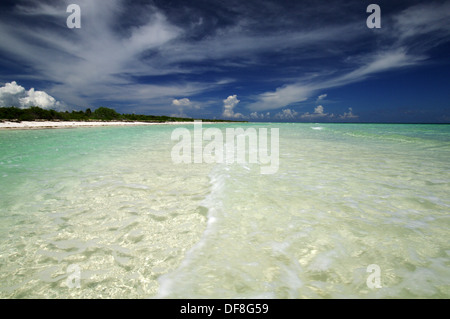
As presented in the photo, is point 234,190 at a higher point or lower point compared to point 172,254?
higher

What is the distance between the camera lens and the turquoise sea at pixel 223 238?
6.44 feet

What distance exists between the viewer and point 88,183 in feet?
16.3

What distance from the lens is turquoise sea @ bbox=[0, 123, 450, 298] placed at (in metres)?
1.96

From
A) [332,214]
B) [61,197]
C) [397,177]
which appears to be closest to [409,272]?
[332,214]

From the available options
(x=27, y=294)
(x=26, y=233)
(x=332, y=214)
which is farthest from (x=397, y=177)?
(x=26, y=233)

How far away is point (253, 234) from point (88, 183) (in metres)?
4.36

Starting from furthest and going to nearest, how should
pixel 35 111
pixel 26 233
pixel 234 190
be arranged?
pixel 35 111, pixel 234 190, pixel 26 233

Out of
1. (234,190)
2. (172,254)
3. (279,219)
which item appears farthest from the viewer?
(234,190)

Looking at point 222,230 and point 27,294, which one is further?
point 222,230

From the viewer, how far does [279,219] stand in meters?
3.26

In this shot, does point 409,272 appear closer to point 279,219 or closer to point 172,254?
point 279,219

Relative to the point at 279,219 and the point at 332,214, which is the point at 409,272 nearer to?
the point at 332,214

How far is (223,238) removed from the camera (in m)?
2.76
